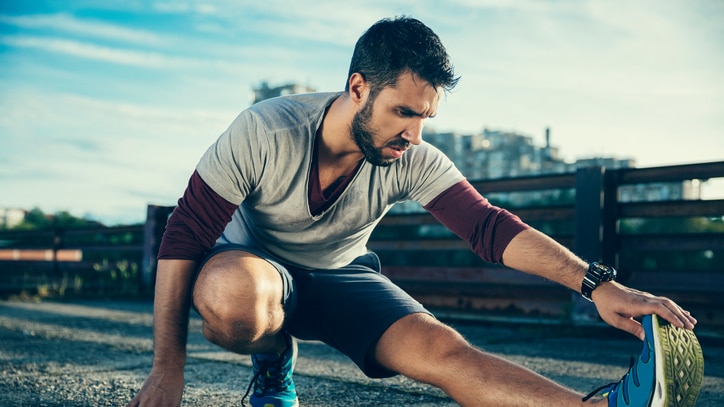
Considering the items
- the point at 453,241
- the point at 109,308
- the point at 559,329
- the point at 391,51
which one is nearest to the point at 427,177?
the point at 391,51

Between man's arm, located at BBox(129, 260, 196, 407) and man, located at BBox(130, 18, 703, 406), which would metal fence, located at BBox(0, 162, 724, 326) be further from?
man's arm, located at BBox(129, 260, 196, 407)

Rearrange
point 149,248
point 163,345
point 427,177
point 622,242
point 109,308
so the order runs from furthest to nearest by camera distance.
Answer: point 149,248 < point 109,308 < point 622,242 < point 427,177 < point 163,345

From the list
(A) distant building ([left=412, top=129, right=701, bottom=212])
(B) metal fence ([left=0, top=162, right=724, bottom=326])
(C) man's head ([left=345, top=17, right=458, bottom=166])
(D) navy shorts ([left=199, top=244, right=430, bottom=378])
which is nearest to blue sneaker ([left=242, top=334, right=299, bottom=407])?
(D) navy shorts ([left=199, top=244, right=430, bottom=378])

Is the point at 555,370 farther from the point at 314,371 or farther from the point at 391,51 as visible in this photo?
the point at 391,51

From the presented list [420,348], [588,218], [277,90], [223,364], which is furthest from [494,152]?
[420,348]

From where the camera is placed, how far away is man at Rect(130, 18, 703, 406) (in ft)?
7.09

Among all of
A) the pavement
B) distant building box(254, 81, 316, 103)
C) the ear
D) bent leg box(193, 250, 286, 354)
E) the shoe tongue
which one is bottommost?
the pavement

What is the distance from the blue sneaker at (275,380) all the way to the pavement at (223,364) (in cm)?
20

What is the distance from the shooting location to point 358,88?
260cm

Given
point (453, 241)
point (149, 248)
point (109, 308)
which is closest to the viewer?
point (453, 241)

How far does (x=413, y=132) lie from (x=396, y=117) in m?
0.09

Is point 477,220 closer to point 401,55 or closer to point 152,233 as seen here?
point 401,55

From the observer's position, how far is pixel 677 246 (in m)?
5.16

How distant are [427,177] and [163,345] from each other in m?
1.13
